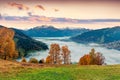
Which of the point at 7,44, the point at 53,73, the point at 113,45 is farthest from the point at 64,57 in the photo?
the point at 53,73

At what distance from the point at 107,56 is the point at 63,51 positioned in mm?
2898

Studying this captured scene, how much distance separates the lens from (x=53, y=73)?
19.5 m

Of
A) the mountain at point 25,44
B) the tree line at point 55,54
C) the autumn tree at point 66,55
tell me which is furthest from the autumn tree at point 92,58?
the mountain at point 25,44

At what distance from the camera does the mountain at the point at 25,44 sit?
26.1m

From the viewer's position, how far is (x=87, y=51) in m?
25.9

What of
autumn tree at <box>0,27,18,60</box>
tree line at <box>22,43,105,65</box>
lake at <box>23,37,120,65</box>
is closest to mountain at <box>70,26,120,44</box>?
lake at <box>23,37,120,65</box>

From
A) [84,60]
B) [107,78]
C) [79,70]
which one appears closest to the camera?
[107,78]

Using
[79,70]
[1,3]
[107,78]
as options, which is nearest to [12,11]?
[1,3]

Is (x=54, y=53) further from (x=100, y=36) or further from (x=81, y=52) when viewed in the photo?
(x=100, y=36)

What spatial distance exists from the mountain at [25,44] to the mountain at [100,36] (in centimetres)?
251

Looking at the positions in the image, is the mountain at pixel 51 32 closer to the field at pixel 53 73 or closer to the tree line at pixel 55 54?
the tree line at pixel 55 54

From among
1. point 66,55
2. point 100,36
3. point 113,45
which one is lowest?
point 66,55

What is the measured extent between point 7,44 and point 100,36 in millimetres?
6331

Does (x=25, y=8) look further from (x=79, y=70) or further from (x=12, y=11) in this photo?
(x=79, y=70)
